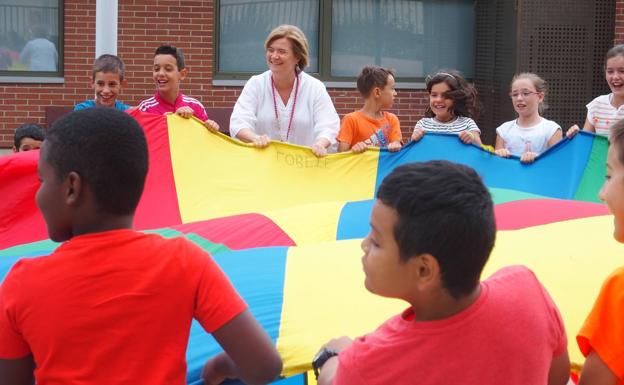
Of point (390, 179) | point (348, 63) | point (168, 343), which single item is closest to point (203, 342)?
point (168, 343)

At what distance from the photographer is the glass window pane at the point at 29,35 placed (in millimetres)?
10844

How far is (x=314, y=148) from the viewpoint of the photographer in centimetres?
579

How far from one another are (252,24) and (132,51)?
141cm

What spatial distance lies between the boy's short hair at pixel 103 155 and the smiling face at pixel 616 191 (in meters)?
1.03

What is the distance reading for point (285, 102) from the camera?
237 inches

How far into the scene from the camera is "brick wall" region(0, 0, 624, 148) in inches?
418

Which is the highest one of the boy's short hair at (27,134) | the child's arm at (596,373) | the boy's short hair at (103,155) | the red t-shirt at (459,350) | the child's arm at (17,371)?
the boy's short hair at (103,155)

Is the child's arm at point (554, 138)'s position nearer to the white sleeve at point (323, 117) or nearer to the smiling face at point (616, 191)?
the white sleeve at point (323, 117)

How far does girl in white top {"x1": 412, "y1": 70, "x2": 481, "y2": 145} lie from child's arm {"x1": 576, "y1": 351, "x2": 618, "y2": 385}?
159 inches

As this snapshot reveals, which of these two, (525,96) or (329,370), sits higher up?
(525,96)

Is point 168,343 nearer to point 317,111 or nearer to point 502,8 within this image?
point 317,111

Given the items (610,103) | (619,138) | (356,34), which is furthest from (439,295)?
(356,34)

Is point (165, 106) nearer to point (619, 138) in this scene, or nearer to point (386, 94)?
point (386, 94)

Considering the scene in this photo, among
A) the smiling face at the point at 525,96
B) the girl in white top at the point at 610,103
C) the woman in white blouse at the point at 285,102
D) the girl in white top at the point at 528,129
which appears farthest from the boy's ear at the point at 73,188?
the smiling face at the point at 525,96
